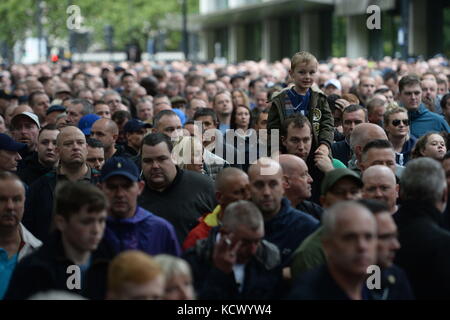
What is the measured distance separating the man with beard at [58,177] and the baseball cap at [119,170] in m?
1.19

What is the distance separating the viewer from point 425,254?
23.0 ft

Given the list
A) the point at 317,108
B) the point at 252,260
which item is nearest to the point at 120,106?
the point at 317,108

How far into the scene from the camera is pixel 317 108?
37.4 ft

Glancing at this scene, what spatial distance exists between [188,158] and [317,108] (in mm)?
1575

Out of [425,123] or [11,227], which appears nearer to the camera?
[11,227]

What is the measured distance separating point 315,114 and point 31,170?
9.95ft

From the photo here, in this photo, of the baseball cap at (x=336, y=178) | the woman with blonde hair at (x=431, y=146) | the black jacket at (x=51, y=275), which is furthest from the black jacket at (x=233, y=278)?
the woman with blonde hair at (x=431, y=146)

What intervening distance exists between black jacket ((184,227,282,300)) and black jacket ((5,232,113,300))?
2.07 feet

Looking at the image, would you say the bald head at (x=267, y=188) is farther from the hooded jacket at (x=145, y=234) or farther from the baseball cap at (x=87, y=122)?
the baseball cap at (x=87, y=122)

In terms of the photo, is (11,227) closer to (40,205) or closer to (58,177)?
(40,205)

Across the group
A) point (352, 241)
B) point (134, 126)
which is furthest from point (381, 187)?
point (134, 126)

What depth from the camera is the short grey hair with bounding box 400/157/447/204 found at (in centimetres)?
754

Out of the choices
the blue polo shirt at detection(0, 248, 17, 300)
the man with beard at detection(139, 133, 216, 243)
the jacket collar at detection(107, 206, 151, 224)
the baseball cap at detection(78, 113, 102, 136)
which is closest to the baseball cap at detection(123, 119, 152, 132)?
the baseball cap at detection(78, 113, 102, 136)

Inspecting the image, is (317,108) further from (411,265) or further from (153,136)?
(411,265)
